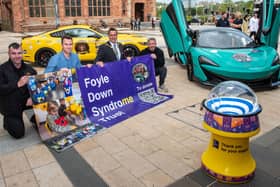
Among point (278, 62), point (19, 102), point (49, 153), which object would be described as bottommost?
point (49, 153)

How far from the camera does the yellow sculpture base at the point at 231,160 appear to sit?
2.83 metres

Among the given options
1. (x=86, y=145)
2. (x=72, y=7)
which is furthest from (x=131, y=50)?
(x=72, y=7)

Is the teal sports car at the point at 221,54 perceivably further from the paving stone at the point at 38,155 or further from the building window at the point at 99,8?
the building window at the point at 99,8

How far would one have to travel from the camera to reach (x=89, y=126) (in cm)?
440

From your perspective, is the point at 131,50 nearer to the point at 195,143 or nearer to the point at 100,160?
the point at 195,143

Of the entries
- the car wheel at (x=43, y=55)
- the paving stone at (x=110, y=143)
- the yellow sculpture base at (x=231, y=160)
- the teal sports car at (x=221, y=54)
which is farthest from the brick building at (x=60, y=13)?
the yellow sculpture base at (x=231, y=160)

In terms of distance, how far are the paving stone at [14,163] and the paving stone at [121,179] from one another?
1.05 meters

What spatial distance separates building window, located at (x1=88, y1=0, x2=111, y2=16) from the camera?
3419 centimetres

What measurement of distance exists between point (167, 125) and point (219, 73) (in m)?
2.25

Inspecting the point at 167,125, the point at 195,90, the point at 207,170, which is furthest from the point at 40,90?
the point at 195,90

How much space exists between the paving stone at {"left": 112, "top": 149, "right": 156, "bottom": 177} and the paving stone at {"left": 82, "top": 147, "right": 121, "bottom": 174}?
9 cm

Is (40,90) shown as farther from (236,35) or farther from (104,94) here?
(236,35)

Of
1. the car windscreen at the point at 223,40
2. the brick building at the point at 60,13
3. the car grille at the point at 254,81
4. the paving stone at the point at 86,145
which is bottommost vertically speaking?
the paving stone at the point at 86,145

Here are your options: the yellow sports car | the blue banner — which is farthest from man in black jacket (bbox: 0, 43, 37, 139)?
the yellow sports car
